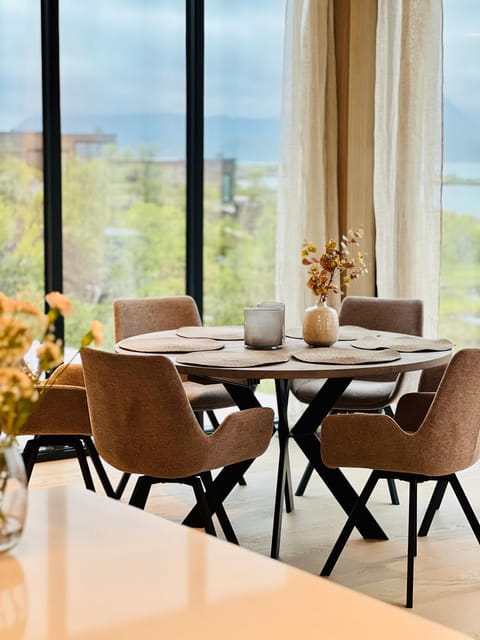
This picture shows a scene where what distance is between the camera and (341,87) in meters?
5.50

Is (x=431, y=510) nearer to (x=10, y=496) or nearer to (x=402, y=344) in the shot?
(x=402, y=344)

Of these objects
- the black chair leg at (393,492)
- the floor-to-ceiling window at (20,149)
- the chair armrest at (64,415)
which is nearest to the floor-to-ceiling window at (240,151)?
the floor-to-ceiling window at (20,149)

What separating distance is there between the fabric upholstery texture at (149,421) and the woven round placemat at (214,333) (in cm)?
77

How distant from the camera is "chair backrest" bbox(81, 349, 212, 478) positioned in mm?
3062

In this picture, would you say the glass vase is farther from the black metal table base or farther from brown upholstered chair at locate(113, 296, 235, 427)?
brown upholstered chair at locate(113, 296, 235, 427)

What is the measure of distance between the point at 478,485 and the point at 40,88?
3004mm

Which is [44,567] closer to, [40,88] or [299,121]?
[40,88]

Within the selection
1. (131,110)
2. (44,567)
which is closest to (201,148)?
(131,110)

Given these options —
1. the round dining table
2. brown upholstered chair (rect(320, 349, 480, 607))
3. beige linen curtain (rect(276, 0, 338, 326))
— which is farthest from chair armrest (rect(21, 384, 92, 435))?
beige linen curtain (rect(276, 0, 338, 326))

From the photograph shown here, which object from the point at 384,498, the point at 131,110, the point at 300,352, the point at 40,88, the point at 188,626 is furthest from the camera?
the point at 131,110

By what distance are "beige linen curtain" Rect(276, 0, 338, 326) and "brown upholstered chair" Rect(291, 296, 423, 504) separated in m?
0.77

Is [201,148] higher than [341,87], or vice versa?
[341,87]

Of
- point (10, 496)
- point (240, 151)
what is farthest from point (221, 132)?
point (10, 496)

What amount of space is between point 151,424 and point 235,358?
44cm
